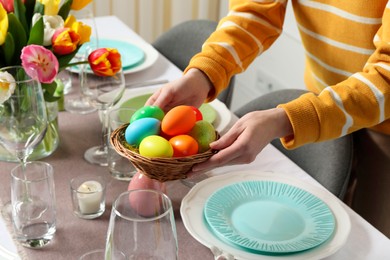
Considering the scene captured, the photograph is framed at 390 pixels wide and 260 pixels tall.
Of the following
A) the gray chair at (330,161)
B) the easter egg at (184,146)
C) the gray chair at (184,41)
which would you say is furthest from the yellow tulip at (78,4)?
the gray chair at (184,41)

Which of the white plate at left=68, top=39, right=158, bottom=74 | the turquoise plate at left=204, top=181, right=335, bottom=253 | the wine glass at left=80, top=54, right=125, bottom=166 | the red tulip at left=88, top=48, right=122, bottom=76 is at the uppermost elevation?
the red tulip at left=88, top=48, right=122, bottom=76

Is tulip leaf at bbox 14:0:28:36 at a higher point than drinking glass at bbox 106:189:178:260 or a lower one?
higher

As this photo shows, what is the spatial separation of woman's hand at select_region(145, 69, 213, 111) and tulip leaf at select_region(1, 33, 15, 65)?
28 cm

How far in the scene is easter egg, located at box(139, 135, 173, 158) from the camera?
105cm

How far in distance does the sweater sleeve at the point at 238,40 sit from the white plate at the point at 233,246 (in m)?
0.24

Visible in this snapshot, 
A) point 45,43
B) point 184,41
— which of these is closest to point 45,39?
point 45,43

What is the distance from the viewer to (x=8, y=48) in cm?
121

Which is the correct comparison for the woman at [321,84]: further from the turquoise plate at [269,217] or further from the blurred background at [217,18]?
the blurred background at [217,18]

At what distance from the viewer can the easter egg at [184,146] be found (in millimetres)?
1074

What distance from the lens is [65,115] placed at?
4.90 feet

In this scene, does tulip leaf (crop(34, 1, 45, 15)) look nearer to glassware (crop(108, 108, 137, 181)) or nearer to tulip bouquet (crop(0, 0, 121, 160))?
tulip bouquet (crop(0, 0, 121, 160))

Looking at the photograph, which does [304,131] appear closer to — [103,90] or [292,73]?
[103,90]

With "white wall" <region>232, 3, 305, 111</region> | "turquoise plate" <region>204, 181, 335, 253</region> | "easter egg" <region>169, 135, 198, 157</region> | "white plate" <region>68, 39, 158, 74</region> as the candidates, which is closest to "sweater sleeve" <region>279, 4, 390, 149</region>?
"turquoise plate" <region>204, 181, 335, 253</region>

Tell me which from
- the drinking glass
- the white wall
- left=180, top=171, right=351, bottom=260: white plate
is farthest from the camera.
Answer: the white wall
